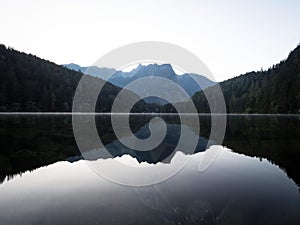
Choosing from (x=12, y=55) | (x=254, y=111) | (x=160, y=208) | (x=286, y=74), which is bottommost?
(x=160, y=208)

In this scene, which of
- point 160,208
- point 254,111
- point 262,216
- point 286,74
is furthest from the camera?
point 254,111

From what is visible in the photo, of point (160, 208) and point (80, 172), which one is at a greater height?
point (80, 172)

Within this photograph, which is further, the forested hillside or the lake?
the forested hillside

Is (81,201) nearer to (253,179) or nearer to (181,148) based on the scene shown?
(253,179)

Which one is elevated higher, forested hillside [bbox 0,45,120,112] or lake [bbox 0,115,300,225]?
forested hillside [bbox 0,45,120,112]

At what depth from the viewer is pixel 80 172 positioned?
15.6 m

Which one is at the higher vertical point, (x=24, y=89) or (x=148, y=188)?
(x=24, y=89)

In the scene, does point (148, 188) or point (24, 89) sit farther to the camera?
point (24, 89)

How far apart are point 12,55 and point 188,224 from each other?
703ft

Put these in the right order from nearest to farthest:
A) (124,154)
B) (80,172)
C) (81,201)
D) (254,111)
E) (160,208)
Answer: (160,208), (81,201), (80,172), (124,154), (254,111)

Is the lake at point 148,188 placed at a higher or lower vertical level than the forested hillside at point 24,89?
lower

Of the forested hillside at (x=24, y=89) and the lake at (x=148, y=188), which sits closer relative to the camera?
the lake at (x=148, y=188)

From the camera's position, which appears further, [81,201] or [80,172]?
[80,172]

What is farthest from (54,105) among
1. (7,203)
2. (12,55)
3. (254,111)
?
(7,203)
